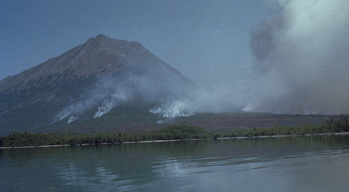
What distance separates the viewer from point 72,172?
3278 centimetres

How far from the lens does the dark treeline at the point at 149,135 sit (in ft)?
364

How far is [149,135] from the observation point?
384ft

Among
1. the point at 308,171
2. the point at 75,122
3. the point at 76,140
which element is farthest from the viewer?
the point at 75,122

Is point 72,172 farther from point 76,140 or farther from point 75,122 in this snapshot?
point 75,122

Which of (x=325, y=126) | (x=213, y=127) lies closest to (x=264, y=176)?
(x=325, y=126)

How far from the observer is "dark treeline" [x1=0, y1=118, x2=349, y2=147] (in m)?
111

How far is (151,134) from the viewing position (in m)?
119

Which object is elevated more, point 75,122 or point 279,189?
point 75,122

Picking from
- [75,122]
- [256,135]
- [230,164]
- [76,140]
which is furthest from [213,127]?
[230,164]

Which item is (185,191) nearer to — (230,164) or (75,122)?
(230,164)

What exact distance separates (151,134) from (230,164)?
87.4 metres

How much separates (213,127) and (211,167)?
121995 millimetres

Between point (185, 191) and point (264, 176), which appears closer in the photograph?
point (185, 191)

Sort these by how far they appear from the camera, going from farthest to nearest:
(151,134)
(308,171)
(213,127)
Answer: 1. (213,127)
2. (151,134)
3. (308,171)
